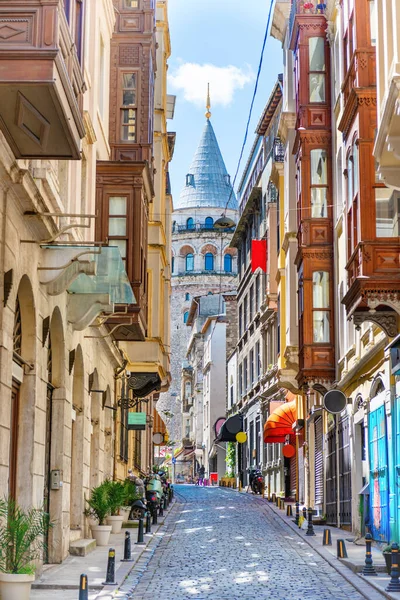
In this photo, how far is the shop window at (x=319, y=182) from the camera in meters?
30.7

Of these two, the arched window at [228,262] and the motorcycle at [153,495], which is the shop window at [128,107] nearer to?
the motorcycle at [153,495]

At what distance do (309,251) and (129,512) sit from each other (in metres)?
8.83

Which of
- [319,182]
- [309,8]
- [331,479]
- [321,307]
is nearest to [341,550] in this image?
[331,479]

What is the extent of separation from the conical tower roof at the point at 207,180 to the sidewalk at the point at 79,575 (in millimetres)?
104217

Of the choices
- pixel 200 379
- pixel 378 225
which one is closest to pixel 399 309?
pixel 378 225

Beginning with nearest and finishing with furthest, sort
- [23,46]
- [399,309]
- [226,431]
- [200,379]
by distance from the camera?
[23,46], [399,309], [226,431], [200,379]

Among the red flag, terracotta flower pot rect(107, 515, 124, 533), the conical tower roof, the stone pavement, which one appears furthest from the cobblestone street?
the conical tower roof

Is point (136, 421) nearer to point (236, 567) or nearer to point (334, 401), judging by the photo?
point (334, 401)

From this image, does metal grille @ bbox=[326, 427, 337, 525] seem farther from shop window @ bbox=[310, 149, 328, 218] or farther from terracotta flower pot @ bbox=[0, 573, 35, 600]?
terracotta flower pot @ bbox=[0, 573, 35, 600]

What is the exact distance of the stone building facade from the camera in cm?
12350

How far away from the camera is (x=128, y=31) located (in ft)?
95.6

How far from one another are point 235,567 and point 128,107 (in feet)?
46.6

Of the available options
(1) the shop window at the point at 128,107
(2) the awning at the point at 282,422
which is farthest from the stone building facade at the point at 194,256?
(1) the shop window at the point at 128,107

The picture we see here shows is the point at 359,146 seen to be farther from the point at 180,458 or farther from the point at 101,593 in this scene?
the point at 180,458
